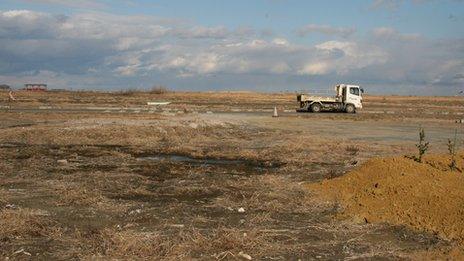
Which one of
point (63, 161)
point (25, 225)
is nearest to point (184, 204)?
point (25, 225)

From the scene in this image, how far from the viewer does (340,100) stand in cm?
5041

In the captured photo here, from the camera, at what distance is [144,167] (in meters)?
16.1

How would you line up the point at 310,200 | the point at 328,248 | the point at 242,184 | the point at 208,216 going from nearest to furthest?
the point at 328,248 < the point at 208,216 < the point at 310,200 < the point at 242,184

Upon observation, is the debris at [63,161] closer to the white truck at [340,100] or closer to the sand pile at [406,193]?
the sand pile at [406,193]

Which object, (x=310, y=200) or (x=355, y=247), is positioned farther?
(x=310, y=200)

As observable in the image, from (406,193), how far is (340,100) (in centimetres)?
4106

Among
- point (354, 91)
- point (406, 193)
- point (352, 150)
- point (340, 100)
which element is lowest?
point (352, 150)

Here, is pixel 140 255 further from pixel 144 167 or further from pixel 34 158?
pixel 34 158

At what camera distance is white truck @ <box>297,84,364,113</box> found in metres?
50.3

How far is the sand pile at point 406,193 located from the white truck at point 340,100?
3789 cm

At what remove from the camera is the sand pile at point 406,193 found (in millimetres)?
9008

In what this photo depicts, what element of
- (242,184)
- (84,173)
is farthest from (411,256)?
(84,173)

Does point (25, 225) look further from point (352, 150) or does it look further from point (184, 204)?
point (352, 150)

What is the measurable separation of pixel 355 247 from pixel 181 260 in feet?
8.65
